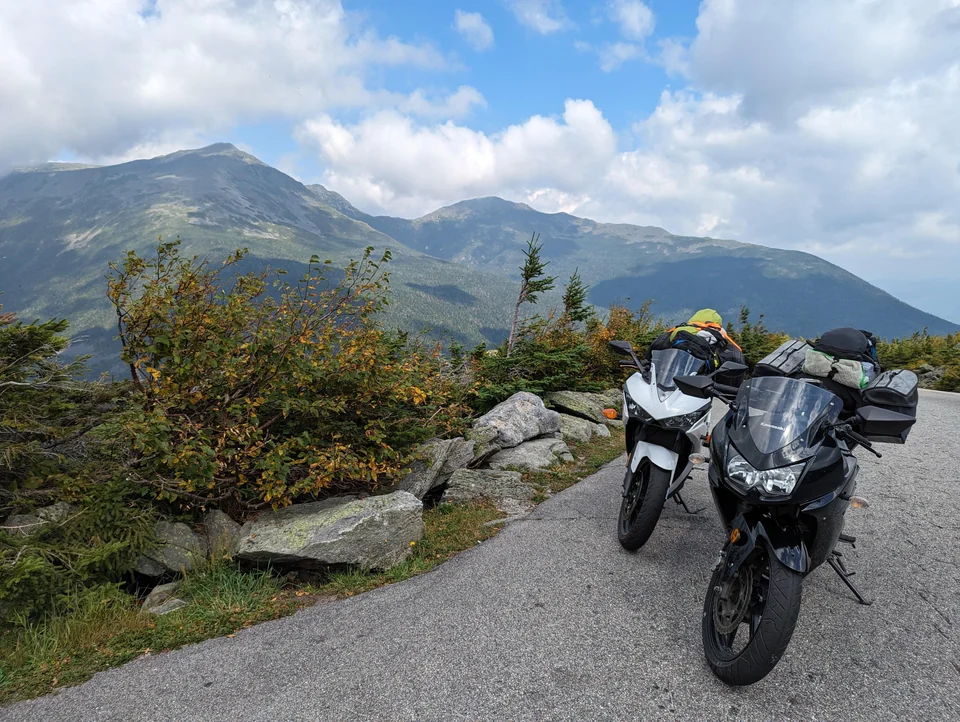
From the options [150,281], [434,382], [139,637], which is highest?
[150,281]

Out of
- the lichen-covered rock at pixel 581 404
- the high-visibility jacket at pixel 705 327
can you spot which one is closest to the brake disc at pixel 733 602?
the high-visibility jacket at pixel 705 327

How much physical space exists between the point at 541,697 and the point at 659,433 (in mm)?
2179

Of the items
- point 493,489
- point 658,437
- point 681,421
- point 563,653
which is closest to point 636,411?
point 658,437

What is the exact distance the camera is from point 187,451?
468cm

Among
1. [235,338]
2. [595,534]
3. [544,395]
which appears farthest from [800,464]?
[544,395]

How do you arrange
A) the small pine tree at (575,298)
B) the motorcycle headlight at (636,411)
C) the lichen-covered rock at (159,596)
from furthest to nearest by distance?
the small pine tree at (575,298) < the lichen-covered rock at (159,596) < the motorcycle headlight at (636,411)

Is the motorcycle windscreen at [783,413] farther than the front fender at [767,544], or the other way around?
the motorcycle windscreen at [783,413]

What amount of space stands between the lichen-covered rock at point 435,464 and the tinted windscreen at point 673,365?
3083 mm

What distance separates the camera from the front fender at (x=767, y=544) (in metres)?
2.63

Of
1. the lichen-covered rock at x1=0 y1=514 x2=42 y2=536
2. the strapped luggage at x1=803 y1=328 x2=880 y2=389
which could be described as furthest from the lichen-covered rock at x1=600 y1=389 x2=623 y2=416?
the lichen-covered rock at x1=0 y1=514 x2=42 y2=536

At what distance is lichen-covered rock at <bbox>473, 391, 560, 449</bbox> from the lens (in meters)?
8.39

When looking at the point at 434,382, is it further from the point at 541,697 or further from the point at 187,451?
the point at 541,697

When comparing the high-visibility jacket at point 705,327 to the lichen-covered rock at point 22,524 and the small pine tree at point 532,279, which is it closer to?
the lichen-covered rock at point 22,524

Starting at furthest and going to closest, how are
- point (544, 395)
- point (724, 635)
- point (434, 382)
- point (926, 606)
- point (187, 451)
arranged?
point (544, 395), point (434, 382), point (187, 451), point (926, 606), point (724, 635)
